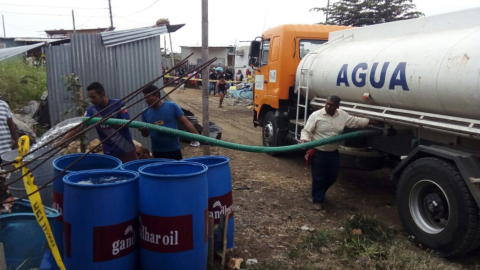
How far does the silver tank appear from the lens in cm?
364

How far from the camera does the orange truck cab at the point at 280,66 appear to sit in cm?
743

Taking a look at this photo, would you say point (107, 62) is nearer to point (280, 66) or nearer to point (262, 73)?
point (262, 73)

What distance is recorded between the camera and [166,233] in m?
2.64

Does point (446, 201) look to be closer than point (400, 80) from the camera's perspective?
Yes

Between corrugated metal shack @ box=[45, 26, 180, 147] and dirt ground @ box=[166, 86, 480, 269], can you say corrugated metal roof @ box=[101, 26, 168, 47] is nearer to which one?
corrugated metal shack @ box=[45, 26, 180, 147]

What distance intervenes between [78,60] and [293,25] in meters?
4.25

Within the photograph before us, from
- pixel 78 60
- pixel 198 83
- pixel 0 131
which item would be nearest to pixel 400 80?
pixel 0 131

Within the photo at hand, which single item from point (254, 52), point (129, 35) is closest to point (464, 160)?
point (254, 52)

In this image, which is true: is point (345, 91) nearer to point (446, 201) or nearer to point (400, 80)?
point (400, 80)

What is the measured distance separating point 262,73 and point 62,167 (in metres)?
5.87

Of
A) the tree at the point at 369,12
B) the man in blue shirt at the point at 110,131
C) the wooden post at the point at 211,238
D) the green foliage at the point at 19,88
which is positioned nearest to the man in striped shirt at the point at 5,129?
the man in blue shirt at the point at 110,131

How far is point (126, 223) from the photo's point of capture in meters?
2.58

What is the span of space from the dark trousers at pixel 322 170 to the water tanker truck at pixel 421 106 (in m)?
0.41

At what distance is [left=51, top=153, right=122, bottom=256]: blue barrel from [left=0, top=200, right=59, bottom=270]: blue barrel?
0.13 meters
